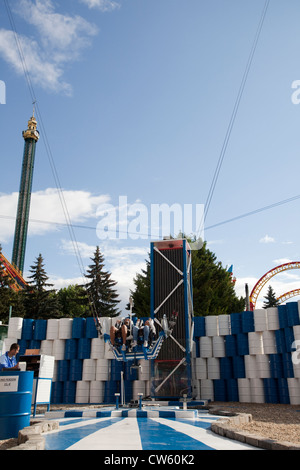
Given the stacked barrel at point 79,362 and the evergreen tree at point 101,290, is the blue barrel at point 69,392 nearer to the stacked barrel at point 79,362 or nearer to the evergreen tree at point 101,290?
the stacked barrel at point 79,362

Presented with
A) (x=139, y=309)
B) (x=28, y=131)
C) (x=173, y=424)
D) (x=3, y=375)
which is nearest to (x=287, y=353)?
(x=173, y=424)

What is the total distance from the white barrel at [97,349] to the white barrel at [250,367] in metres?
5.28

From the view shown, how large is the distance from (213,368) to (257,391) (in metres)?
1.74

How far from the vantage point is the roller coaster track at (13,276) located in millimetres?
33272

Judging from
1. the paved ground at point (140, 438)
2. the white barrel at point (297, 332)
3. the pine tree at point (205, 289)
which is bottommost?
the paved ground at point (140, 438)

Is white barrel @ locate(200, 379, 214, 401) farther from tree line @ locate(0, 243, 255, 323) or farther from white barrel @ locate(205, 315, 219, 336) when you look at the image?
tree line @ locate(0, 243, 255, 323)

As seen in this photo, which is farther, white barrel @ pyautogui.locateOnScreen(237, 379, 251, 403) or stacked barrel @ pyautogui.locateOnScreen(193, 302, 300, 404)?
white barrel @ pyautogui.locateOnScreen(237, 379, 251, 403)

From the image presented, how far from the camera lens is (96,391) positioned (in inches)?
553

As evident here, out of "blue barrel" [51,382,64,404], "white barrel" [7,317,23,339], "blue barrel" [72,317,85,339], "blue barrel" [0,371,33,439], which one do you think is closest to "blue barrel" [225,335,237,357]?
"blue barrel" [72,317,85,339]

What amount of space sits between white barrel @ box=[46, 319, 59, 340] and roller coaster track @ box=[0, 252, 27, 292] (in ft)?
61.5

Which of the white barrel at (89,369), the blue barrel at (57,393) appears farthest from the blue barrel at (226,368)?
the blue barrel at (57,393)

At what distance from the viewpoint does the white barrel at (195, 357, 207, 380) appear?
14.2 metres
